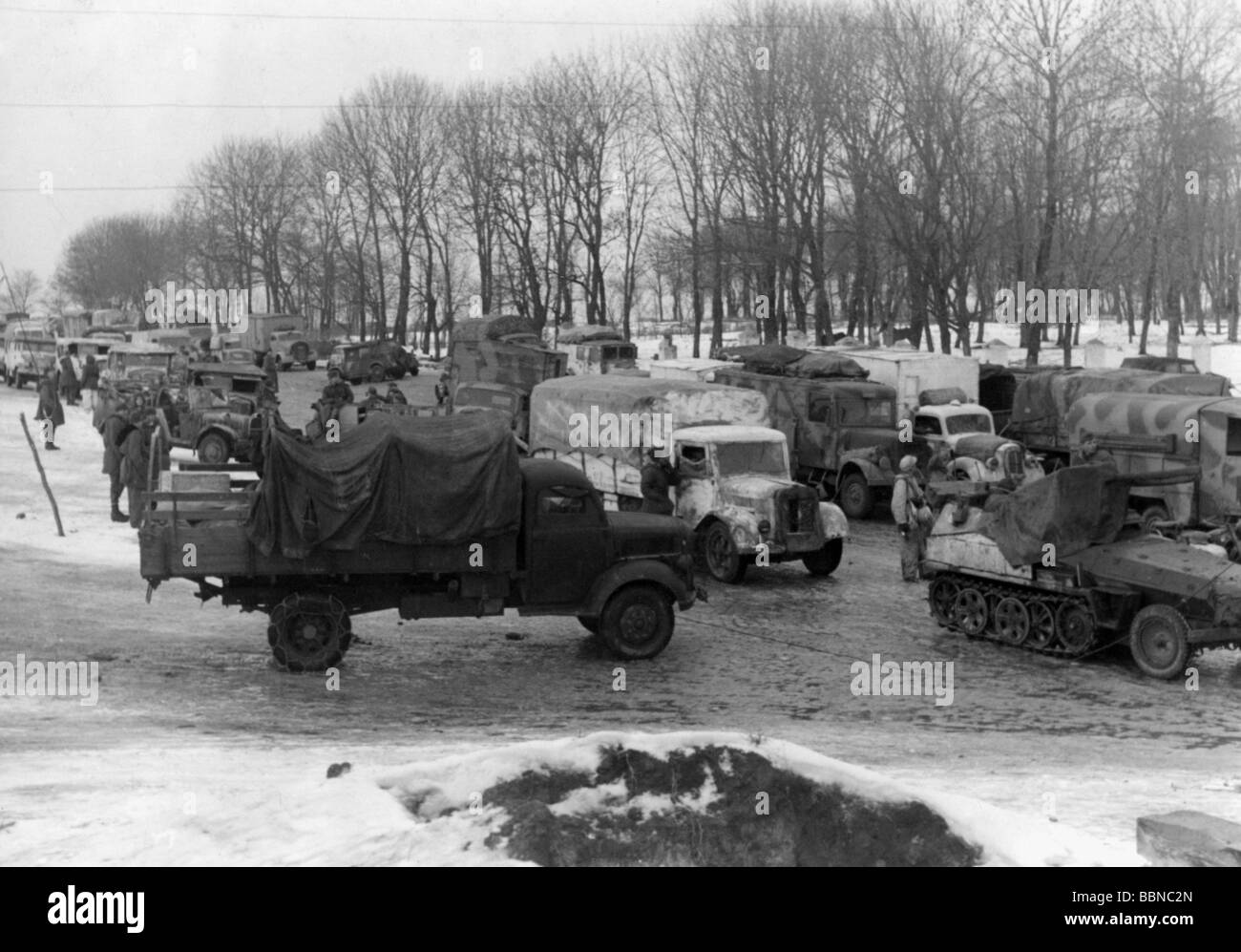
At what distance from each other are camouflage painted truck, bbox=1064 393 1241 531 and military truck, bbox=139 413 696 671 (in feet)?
31.0

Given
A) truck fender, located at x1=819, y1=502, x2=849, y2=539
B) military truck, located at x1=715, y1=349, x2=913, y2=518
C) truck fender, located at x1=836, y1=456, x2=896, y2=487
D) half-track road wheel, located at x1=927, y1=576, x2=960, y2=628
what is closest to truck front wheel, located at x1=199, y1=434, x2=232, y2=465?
military truck, located at x1=715, y1=349, x2=913, y2=518

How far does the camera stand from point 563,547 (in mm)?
14875

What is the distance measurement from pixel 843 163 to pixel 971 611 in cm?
2912

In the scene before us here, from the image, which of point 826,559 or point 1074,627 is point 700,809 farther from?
point 826,559

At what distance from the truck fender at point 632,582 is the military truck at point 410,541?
0.02 metres

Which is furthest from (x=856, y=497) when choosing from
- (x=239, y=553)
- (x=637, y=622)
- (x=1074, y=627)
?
(x=239, y=553)

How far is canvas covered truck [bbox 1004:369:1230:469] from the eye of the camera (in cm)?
2727

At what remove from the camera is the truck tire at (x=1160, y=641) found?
47.0ft

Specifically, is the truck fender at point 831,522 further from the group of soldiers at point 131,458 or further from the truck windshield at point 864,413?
the group of soldiers at point 131,458

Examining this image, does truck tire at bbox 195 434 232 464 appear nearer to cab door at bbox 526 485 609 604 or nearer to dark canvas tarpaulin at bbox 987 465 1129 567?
cab door at bbox 526 485 609 604

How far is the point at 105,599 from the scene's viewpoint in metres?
16.8
